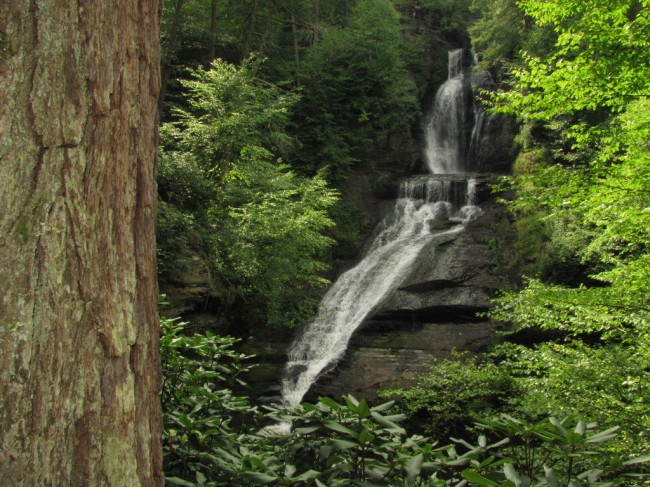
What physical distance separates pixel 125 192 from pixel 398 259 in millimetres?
13257

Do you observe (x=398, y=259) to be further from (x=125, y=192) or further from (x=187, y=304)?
(x=125, y=192)

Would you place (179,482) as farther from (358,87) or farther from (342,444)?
(358,87)

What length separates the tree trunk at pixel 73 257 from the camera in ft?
3.93

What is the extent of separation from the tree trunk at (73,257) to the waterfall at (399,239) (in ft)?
31.2

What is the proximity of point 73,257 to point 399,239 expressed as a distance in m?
15.1

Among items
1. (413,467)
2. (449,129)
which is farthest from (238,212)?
(449,129)

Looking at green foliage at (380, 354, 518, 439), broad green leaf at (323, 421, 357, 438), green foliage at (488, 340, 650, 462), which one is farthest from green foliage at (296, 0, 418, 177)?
broad green leaf at (323, 421, 357, 438)

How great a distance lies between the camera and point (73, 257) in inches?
51.2

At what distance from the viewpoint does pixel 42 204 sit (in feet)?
4.12

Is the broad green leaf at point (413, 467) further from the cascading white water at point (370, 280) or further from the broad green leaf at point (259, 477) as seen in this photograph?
the cascading white water at point (370, 280)

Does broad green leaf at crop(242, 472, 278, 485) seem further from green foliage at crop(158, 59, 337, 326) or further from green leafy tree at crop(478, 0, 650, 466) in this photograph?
green foliage at crop(158, 59, 337, 326)

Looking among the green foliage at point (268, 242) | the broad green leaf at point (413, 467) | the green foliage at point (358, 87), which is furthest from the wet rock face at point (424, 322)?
the broad green leaf at point (413, 467)

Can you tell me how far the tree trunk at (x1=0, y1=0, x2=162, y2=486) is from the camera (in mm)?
1197

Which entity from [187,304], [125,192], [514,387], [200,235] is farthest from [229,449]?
[200,235]
